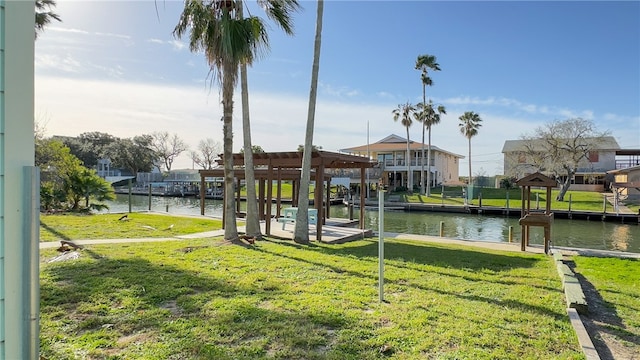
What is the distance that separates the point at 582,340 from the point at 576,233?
19215 mm

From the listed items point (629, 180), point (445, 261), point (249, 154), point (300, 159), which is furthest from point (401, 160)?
point (445, 261)

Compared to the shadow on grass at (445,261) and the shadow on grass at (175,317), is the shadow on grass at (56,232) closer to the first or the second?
the shadow on grass at (175,317)

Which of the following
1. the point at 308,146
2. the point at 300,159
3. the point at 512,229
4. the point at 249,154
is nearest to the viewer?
the point at 308,146

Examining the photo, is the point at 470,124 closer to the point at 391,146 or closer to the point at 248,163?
the point at 391,146

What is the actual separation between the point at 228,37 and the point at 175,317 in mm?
6453

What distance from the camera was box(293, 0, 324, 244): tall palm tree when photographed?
10039 mm

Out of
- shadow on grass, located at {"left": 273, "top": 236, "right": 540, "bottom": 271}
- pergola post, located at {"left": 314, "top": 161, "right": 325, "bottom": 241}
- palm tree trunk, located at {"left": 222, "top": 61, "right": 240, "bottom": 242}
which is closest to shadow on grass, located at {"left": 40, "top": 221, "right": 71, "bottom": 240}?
palm tree trunk, located at {"left": 222, "top": 61, "right": 240, "bottom": 242}

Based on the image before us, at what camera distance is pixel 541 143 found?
1401 inches

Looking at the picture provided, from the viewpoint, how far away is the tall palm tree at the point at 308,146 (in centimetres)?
1004

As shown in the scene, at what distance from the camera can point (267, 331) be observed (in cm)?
377

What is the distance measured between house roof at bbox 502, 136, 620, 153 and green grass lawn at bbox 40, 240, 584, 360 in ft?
110

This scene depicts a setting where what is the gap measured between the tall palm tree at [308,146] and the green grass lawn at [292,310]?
273 centimetres

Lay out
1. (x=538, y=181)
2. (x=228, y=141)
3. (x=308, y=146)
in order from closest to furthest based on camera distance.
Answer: (x=228, y=141) → (x=308, y=146) → (x=538, y=181)

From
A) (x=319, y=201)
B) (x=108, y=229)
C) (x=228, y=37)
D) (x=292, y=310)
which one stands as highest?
(x=228, y=37)
